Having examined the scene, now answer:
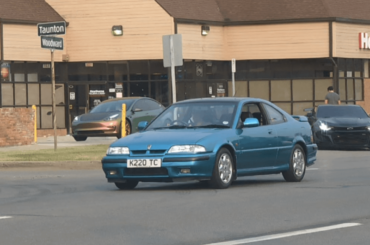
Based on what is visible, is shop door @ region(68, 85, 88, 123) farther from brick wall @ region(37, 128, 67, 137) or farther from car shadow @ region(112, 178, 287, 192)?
car shadow @ region(112, 178, 287, 192)

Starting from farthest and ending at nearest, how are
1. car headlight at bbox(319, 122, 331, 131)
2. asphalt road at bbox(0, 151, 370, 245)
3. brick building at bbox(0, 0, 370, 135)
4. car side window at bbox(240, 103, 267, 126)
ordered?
brick building at bbox(0, 0, 370, 135) → car headlight at bbox(319, 122, 331, 131) → car side window at bbox(240, 103, 267, 126) → asphalt road at bbox(0, 151, 370, 245)

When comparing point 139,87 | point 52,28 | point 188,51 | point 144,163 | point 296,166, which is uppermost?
point 188,51

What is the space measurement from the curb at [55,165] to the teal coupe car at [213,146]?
5226mm

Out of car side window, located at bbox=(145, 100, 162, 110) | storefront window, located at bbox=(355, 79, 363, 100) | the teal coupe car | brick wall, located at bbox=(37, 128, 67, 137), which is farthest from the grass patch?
storefront window, located at bbox=(355, 79, 363, 100)

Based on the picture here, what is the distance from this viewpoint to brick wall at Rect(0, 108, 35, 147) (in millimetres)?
28156

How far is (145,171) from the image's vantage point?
13.1 metres

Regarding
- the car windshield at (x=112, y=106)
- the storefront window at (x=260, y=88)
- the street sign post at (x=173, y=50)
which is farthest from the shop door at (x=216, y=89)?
the street sign post at (x=173, y=50)

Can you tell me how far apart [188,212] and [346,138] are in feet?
52.2

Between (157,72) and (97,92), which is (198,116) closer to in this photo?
(157,72)

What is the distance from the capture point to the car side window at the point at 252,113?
14.7m

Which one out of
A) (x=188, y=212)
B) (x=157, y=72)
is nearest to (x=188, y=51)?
(x=157, y=72)

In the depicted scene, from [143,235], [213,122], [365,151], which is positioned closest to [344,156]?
[365,151]

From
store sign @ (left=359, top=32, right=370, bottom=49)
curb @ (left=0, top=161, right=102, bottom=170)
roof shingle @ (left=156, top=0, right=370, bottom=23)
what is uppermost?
roof shingle @ (left=156, top=0, right=370, bottom=23)

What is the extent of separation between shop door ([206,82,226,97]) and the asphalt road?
26.5m
